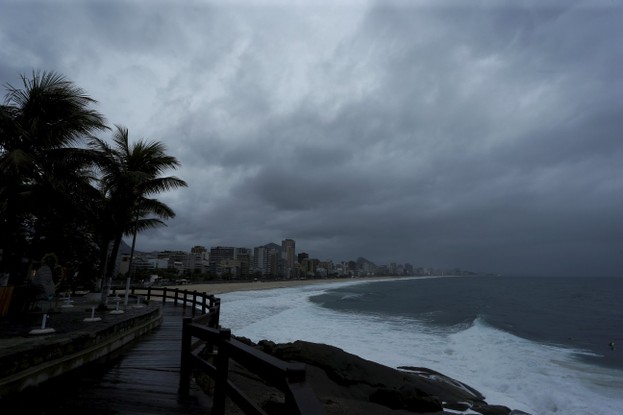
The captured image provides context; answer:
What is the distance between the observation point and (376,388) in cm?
1233

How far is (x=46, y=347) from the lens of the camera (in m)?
5.66

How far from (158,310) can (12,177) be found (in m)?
6.18

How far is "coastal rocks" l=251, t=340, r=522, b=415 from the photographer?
10.7 m

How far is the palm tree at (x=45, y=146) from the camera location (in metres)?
8.88

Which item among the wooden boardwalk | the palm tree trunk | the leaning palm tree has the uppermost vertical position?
the leaning palm tree

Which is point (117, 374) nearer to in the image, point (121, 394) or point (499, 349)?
point (121, 394)

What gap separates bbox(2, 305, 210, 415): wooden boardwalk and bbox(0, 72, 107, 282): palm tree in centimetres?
517

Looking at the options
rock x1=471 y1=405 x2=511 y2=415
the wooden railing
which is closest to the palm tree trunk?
the wooden railing

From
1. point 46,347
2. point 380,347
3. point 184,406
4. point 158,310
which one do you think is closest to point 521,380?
point 380,347

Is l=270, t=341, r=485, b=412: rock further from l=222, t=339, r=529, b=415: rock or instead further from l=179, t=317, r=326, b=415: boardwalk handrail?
l=179, t=317, r=326, b=415: boardwalk handrail

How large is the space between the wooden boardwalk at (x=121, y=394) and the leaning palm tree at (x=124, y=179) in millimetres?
5556

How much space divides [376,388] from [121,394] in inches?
371

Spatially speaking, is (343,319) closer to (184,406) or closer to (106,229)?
(106,229)

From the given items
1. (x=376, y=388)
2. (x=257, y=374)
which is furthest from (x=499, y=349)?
Result: (x=257, y=374)
